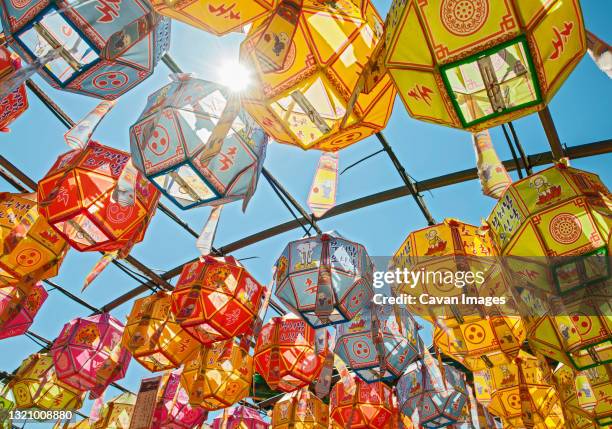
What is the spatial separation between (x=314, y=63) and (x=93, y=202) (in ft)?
7.47

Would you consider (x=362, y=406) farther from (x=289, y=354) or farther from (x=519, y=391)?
(x=519, y=391)

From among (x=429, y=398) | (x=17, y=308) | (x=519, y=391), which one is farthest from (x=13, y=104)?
(x=519, y=391)

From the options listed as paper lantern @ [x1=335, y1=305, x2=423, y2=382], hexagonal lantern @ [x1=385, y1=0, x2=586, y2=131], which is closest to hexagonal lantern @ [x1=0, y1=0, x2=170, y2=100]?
hexagonal lantern @ [x1=385, y1=0, x2=586, y2=131]

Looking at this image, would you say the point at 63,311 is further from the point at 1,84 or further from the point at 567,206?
the point at 567,206

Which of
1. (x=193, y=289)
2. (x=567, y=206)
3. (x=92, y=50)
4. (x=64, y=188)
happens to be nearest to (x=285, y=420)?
(x=193, y=289)

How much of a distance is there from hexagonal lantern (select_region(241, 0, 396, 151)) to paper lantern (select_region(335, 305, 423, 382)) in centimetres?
318

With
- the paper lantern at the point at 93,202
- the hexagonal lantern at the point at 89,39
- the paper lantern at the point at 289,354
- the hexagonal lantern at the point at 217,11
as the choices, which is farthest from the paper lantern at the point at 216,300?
the hexagonal lantern at the point at 217,11

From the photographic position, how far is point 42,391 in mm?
6664

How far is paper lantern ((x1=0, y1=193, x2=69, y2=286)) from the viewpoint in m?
4.34

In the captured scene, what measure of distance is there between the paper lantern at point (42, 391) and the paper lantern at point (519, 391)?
18.4ft

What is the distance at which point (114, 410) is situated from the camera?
742 centimetres

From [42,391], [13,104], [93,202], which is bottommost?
[42,391]

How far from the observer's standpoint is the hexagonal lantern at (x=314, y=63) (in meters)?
2.39

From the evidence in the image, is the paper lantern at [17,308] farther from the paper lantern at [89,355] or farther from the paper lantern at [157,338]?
the paper lantern at [157,338]
